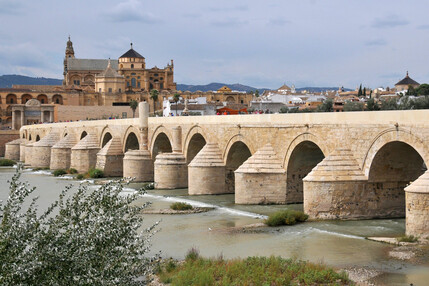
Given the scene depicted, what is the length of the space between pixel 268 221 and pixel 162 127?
14719 millimetres

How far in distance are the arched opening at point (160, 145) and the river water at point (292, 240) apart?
11.6 m

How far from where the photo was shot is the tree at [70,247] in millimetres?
6582

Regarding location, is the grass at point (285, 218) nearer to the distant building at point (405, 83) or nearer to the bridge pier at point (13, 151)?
the bridge pier at point (13, 151)

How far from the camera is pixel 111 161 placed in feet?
117

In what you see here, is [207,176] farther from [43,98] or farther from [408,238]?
[43,98]

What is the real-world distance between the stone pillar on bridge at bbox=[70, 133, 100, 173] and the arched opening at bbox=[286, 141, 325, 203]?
1998 cm

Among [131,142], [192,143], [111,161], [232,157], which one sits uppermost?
[192,143]

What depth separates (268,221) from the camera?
58.0 ft

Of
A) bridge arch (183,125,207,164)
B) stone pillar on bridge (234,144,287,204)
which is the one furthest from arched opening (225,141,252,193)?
stone pillar on bridge (234,144,287,204)

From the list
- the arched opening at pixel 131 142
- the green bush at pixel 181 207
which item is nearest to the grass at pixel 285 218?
the green bush at pixel 181 207

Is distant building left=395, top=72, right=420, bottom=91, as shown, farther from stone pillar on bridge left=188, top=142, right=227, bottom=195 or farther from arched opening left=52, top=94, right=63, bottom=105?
stone pillar on bridge left=188, top=142, right=227, bottom=195

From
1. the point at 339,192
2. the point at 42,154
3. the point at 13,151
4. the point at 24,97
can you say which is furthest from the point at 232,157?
the point at 24,97

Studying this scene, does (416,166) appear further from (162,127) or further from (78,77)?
(78,77)

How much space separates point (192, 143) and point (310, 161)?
8.41m
